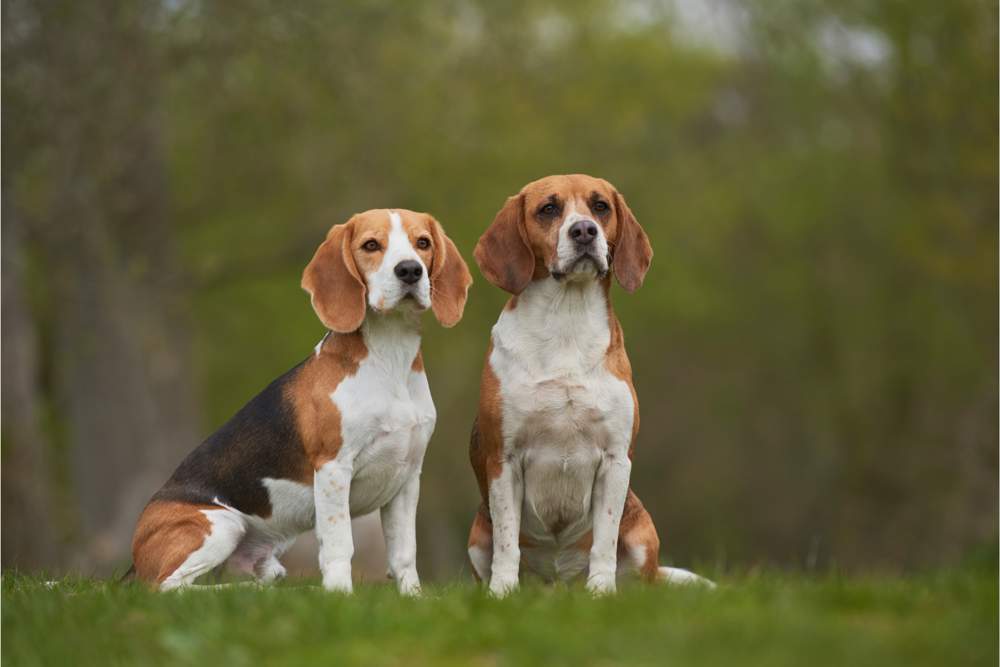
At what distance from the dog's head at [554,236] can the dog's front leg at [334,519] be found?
4.28 ft

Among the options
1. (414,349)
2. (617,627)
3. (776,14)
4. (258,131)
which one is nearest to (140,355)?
(258,131)

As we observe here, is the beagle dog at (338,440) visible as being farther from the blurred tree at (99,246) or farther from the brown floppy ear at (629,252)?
the blurred tree at (99,246)

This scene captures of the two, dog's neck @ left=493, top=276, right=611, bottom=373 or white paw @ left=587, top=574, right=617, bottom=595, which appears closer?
white paw @ left=587, top=574, right=617, bottom=595

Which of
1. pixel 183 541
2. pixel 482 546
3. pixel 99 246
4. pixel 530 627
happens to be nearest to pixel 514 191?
pixel 99 246

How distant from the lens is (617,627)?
550 centimetres

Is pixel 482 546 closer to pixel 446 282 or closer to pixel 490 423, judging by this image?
pixel 490 423

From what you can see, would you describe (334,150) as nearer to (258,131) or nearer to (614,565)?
(258,131)

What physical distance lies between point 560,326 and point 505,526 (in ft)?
3.55

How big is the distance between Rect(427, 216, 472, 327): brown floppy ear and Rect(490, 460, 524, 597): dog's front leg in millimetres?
844

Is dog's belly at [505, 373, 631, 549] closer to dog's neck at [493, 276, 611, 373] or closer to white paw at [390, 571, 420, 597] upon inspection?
dog's neck at [493, 276, 611, 373]

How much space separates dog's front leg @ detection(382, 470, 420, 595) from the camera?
7613 mm

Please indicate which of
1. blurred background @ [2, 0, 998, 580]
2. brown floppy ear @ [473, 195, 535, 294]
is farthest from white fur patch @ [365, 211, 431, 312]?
blurred background @ [2, 0, 998, 580]

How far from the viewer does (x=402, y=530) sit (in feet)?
25.2

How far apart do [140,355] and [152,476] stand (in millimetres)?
1740
